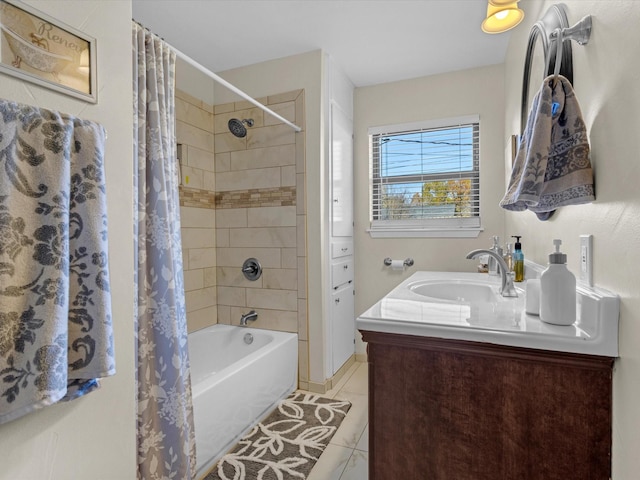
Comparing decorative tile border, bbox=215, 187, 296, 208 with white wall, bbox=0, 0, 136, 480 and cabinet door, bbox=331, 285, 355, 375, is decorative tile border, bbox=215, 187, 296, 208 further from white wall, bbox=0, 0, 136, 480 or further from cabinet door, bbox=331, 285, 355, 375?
white wall, bbox=0, 0, 136, 480

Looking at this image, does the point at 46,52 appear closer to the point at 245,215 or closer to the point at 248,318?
the point at 245,215

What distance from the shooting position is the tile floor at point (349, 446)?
164 centimetres

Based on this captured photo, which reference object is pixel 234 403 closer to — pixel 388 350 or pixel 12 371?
pixel 388 350

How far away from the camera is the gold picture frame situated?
0.73 meters

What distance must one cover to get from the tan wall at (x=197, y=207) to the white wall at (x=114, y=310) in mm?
1544

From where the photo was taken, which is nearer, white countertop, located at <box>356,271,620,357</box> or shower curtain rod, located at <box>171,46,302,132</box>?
white countertop, located at <box>356,271,620,357</box>

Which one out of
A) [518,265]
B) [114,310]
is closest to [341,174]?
[518,265]

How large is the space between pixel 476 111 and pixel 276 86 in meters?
1.53

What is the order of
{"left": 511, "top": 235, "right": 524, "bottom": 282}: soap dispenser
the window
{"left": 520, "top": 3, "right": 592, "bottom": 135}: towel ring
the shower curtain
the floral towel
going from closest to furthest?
A: the floral towel < {"left": 520, "top": 3, "right": 592, "bottom": 135}: towel ring < the shower curtain < {"left": 511, "top": 235, "right": 524, "bottom": 282}: soap dispenser < the window

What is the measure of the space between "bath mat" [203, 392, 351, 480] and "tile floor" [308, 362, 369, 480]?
0.13 feet

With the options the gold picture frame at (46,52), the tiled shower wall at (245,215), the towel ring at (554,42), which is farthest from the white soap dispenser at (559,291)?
the tiled shower wall at (245,215)

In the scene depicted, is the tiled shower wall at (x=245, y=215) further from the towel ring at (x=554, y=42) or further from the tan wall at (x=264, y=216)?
the towel ring at (x=554, y=42)

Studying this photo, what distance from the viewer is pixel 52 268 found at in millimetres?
727

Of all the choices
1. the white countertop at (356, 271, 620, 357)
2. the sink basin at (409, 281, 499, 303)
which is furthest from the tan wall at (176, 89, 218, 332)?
the white countertop at (356, 271, 620, 357)
